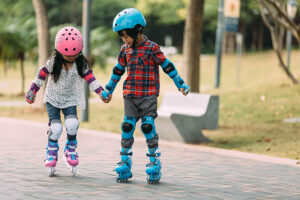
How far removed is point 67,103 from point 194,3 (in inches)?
254

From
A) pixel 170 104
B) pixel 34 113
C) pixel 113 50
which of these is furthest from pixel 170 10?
pixel 170 104

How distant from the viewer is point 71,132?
5688 millimetres

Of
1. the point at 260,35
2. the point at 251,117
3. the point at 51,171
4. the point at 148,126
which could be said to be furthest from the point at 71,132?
the point at 260,35

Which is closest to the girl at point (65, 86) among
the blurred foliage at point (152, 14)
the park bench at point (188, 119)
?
the park bench at point (188, 119)

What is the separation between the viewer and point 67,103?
570 centimetres

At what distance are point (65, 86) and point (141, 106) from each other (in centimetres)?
82

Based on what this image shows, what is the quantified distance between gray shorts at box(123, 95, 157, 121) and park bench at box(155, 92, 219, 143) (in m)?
3.58

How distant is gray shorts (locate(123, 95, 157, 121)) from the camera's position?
18.0ft

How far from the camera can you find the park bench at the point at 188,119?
927cm

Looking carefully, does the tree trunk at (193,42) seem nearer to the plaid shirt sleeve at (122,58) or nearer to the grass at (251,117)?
the grass at (251,117)

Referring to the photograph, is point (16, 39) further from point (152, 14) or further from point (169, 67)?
point (152, 14)

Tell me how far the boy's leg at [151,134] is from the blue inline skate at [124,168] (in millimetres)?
196

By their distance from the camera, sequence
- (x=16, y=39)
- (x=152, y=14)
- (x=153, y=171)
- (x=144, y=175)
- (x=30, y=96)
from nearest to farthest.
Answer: (x=153, y=171) < (x=30, y=96) < (x=144, y=175) < (x=16, y=39) < (x=152, y=14)

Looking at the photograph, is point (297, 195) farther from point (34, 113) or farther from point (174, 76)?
point (34, 113)
